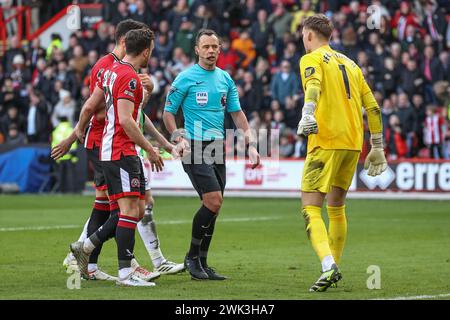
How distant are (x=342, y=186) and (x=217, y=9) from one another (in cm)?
2084

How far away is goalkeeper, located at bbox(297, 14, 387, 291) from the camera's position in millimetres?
9859

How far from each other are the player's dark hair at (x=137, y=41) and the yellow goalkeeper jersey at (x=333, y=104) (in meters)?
1.43

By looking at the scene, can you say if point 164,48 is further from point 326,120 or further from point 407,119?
point 326,120

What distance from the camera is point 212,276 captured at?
1091cm

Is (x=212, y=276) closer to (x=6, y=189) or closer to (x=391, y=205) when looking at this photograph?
(x=391, y=205)

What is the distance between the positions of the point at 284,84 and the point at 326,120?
17.6m

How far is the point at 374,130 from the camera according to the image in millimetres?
10266

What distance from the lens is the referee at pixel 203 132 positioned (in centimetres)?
1113

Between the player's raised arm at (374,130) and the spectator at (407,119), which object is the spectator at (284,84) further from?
the player's raised arm at (374,130)

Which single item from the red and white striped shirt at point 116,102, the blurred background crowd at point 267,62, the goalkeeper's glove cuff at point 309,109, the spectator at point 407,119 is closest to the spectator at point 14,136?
the blurred background crowd at point 267,62

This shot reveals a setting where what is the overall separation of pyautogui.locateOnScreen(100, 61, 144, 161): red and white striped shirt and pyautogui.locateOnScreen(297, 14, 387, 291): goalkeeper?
5.02 ft

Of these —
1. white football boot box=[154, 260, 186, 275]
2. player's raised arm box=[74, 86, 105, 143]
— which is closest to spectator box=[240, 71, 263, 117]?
white football boot box=[154, 260, 186, 275]

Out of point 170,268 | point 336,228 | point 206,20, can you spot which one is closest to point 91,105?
point 170,268
